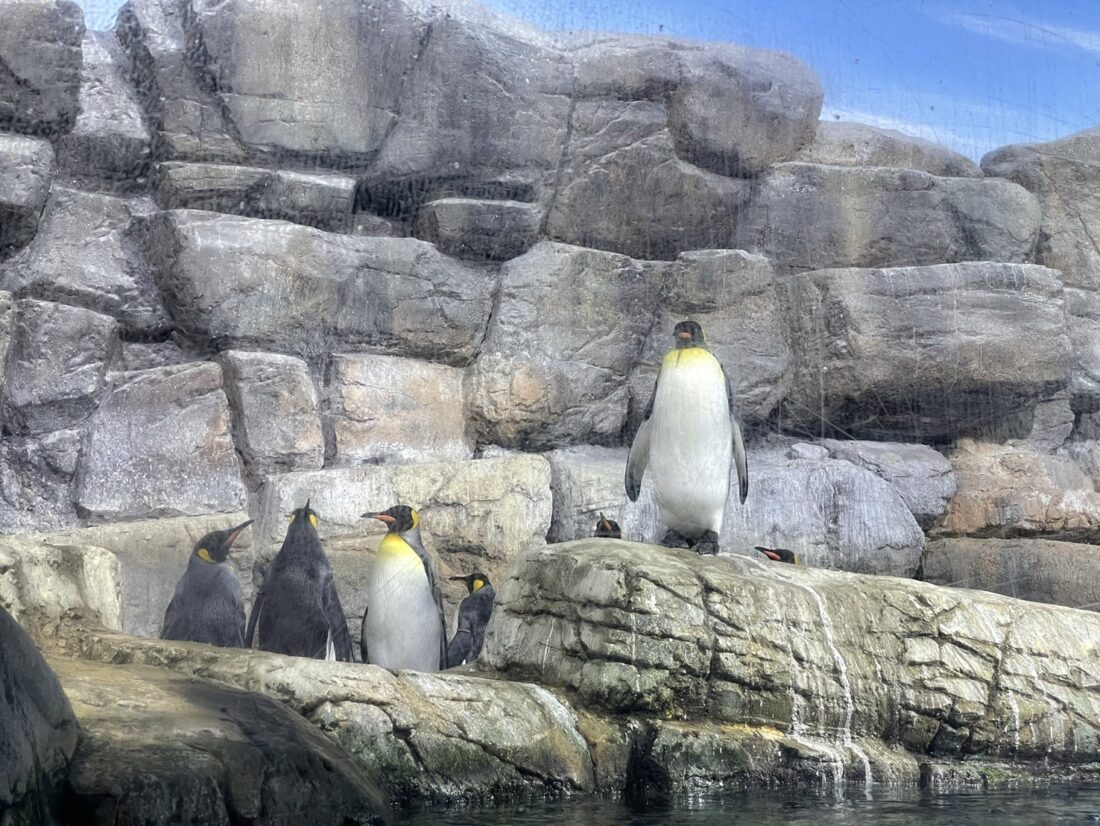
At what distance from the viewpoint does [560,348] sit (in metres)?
8.10

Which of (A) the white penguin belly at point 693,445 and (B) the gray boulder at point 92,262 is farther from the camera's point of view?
(B) the gray boulder at point 92,262

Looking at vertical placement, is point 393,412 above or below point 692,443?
above

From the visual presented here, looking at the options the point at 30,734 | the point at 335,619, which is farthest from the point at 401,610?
the point at 30,734

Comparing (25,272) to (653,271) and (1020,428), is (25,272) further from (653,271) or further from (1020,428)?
(1020,428)

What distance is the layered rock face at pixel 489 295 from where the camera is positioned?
284 inches

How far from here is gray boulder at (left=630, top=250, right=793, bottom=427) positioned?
8.31m

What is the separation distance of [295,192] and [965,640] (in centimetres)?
473

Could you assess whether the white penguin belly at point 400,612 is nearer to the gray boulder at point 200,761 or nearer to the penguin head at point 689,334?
the penguin head at point 689,334

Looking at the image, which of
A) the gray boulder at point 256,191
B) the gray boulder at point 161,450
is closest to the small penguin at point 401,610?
the gray boulder at point 161,450

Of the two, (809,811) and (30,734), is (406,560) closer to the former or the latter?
(809,811)

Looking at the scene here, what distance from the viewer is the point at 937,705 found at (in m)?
4.63

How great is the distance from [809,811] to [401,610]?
2939mm

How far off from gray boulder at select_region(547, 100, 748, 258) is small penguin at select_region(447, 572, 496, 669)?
2.59 metres

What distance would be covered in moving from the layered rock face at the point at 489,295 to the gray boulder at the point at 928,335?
2 cm
